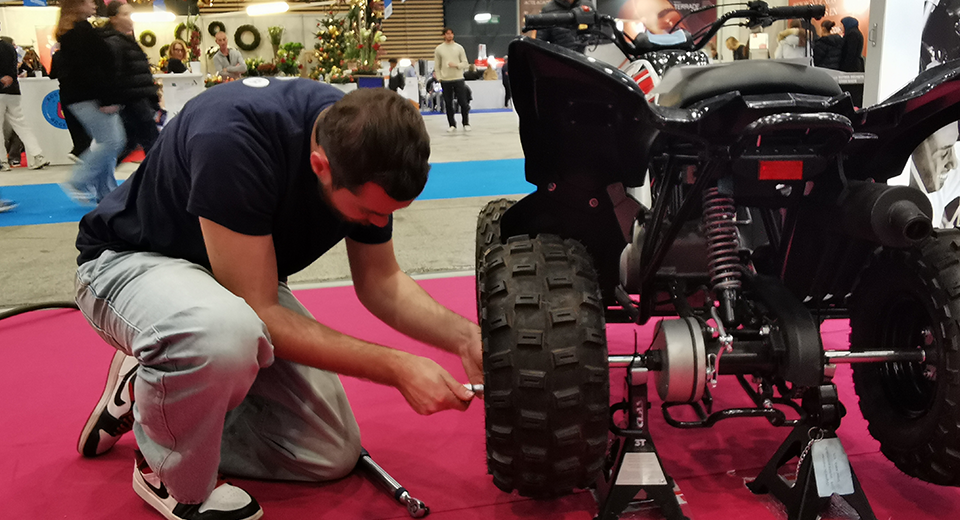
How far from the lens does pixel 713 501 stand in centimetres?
180

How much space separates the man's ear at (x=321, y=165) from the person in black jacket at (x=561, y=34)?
0.95 m

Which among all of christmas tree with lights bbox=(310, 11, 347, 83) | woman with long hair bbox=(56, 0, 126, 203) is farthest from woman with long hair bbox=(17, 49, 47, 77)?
woman with long hair bbox=(56, 0, 126, 203)

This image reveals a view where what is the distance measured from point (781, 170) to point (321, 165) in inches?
37.8

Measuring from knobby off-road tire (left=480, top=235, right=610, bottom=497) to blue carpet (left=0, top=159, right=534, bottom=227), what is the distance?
474 centimetres

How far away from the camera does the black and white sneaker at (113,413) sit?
2043 millimetres

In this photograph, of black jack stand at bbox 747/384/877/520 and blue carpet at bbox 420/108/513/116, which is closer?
black jack stand at bbox 747/384/877/520

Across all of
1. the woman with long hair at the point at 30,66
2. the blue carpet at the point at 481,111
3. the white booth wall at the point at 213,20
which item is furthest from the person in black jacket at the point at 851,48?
the blue carpet at the point at 481,111

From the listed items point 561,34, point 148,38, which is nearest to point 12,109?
point 148,38

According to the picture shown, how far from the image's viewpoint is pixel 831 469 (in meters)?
1.63

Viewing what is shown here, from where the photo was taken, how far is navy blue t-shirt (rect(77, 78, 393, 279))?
5.12 ft

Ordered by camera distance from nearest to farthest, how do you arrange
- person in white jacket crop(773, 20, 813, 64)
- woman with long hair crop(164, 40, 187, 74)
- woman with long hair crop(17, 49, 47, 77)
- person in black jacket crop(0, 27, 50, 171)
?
person in white jacket crop(773, 20, 813, 64), person in black jacket crop(0, 27, 50, 171), woman with long hair crop(164, 40, 187, 74), woman with long hair crop(17, 49, 47, 77)

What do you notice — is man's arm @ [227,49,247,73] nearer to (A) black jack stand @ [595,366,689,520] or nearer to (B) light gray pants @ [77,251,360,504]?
(B) light gray pants @ [77,251,360,504]

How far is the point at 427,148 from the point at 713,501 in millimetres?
1125

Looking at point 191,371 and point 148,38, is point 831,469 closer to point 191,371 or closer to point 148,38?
point 191,371
